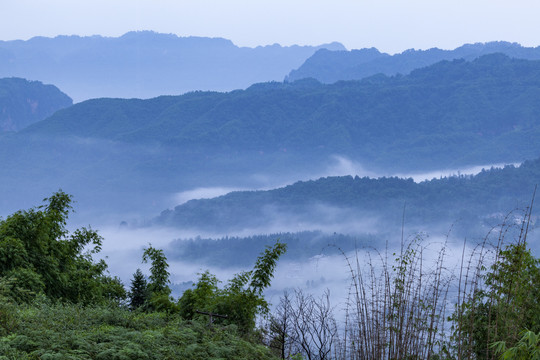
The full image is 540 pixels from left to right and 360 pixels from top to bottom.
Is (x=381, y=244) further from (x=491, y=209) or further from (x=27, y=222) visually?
(x=27, y=222)

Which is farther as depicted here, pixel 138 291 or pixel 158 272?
pixel 138 291

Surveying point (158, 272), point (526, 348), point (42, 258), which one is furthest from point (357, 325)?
point (158, 272)

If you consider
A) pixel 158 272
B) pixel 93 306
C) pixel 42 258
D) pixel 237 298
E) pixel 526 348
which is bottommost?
pixel 526 348

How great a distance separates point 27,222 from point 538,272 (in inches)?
417

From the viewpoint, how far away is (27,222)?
14.0m

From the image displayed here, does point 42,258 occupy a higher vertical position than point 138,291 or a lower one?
lower

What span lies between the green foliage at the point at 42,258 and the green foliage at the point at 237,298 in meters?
2.74

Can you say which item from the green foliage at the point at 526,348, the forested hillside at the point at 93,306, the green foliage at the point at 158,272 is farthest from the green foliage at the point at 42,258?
the green foliage at the point at 526,348

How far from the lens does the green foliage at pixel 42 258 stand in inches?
487

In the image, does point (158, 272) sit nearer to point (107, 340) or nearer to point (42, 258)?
point (42, 258)

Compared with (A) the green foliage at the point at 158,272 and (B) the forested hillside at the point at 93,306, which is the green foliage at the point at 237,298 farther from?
(A) the green foliage at the point at 158,272

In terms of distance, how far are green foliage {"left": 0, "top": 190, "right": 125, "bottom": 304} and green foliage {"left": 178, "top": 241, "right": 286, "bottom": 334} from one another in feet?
9.00

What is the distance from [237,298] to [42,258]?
4678 mm

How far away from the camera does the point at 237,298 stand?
1289 cm
